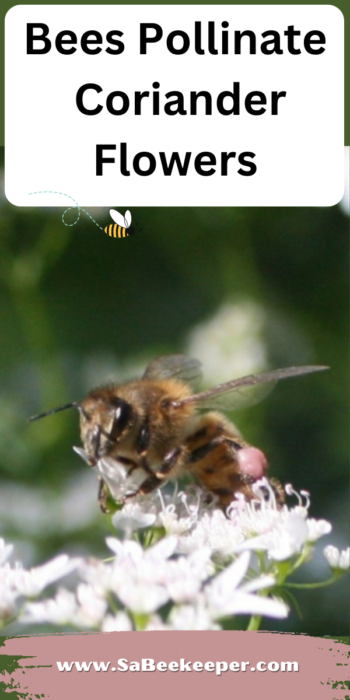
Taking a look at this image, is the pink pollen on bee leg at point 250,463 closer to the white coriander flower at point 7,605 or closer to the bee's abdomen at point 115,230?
the white coriander flower at point 7,605

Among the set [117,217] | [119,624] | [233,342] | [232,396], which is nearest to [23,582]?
[119,624]

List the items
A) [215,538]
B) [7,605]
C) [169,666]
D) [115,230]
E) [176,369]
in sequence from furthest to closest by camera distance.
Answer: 1. [115,230]
2. [176,369]
3. [215,538]
4. [169,666]
5. [7,605]

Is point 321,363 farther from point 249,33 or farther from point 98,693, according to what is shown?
point 98,693

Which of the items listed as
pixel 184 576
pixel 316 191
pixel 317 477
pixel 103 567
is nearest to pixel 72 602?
pixel 103 567

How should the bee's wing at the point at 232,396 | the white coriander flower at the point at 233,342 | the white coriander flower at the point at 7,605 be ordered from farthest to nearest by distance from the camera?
the white coriander flower at the point at 233,342 → the bee's wing at the point at 232,396 → the white coriander flower at the point at 7,605

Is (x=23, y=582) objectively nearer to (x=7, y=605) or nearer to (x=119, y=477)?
(x=7, y=605)

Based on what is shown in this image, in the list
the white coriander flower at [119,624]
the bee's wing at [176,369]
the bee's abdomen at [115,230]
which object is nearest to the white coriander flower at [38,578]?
the white coriander flower at [119,624]

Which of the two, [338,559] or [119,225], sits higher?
[119,225]
